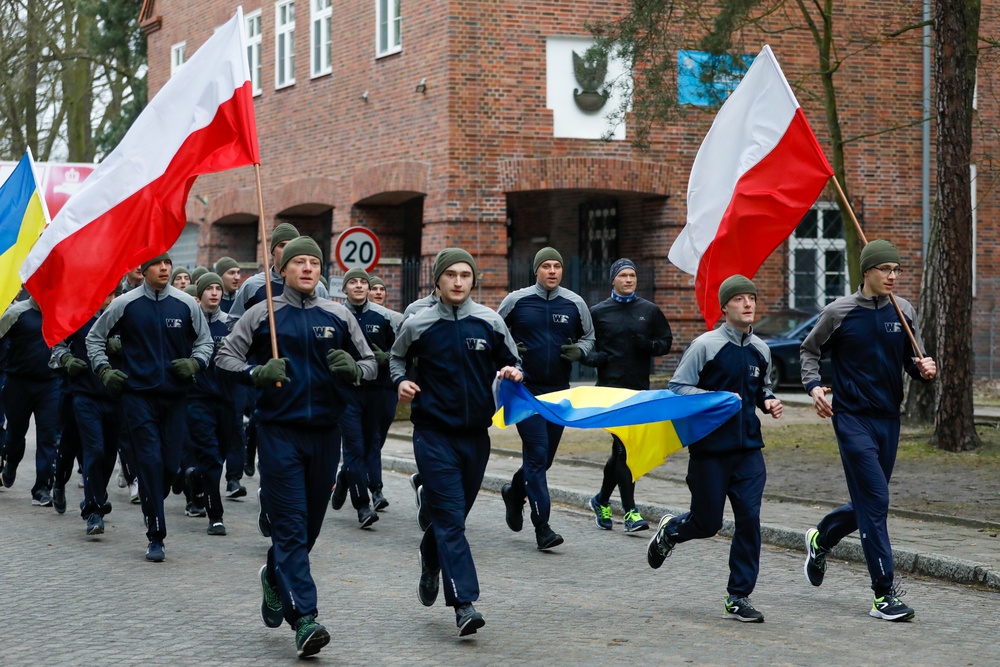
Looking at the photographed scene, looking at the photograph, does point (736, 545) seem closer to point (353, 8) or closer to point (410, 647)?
point (410, 647)

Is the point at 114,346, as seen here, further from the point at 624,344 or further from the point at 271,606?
the point at 624,344

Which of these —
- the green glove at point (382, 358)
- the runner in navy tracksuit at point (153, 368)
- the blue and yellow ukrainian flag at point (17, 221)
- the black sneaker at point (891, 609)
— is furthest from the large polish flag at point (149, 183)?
the black sneaker at point (891, 609)

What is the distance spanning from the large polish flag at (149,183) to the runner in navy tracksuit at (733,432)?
3.04 meters

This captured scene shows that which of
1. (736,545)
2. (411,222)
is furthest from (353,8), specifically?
(736,545)

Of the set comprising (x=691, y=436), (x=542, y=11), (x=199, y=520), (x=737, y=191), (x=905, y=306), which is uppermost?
(x=542, y=11)

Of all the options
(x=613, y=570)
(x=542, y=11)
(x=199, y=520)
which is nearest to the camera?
(x=613, y=570)

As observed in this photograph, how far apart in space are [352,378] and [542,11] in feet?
61.9

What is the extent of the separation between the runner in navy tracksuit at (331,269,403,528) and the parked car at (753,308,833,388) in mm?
14212

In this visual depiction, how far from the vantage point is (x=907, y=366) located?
27.4ft

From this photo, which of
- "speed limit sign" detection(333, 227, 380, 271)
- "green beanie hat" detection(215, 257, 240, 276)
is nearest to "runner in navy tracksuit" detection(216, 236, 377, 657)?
"green beanie hat" detection(215, 257, 240, 276)

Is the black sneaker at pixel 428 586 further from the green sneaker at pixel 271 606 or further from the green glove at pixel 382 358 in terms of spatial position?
the green glove at pixel 382 358

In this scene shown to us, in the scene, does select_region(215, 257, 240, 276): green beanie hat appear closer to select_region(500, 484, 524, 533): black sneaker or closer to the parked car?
select_region(500, 484, 524, 533): black sneaker

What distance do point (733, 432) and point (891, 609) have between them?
1258mm

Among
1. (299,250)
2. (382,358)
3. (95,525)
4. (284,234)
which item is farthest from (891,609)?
(284,234)
